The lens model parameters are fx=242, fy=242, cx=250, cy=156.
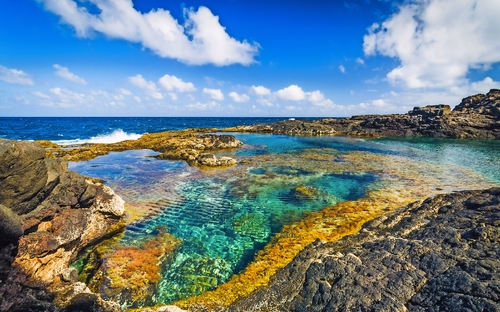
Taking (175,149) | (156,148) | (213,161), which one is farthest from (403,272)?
(156,148)

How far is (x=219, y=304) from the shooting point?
323 inches

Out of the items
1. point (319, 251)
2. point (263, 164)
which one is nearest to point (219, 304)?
point (319, 251)

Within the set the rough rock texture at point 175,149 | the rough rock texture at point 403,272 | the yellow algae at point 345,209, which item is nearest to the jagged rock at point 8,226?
the yellow algae at point 345,209

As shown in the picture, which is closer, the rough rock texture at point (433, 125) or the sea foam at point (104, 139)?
the sea foam at point (104, 139)

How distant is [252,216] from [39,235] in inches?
421

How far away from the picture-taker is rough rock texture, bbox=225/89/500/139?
71.8m

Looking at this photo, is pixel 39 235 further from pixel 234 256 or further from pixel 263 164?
pixel 263 164

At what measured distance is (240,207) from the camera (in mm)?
17547

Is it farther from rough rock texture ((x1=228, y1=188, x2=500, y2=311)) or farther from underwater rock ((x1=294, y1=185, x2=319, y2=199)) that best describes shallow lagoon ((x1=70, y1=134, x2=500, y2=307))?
rough rock texture ((x1=228, y1=188, x2=500, y2=311))

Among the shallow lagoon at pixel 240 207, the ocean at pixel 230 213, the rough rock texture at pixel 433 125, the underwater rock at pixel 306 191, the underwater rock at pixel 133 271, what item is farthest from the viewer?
the rough rock texture at pixel 433 125

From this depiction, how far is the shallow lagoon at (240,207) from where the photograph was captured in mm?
10023

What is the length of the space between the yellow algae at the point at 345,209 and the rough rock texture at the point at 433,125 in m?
53.9

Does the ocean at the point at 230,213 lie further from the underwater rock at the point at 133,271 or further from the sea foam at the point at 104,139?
the sea foam at the point at 104,139

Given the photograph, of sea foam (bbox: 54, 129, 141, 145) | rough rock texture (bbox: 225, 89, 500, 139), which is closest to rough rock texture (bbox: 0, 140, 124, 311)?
sea foam (bbox: 54, 129, 141, 145)
